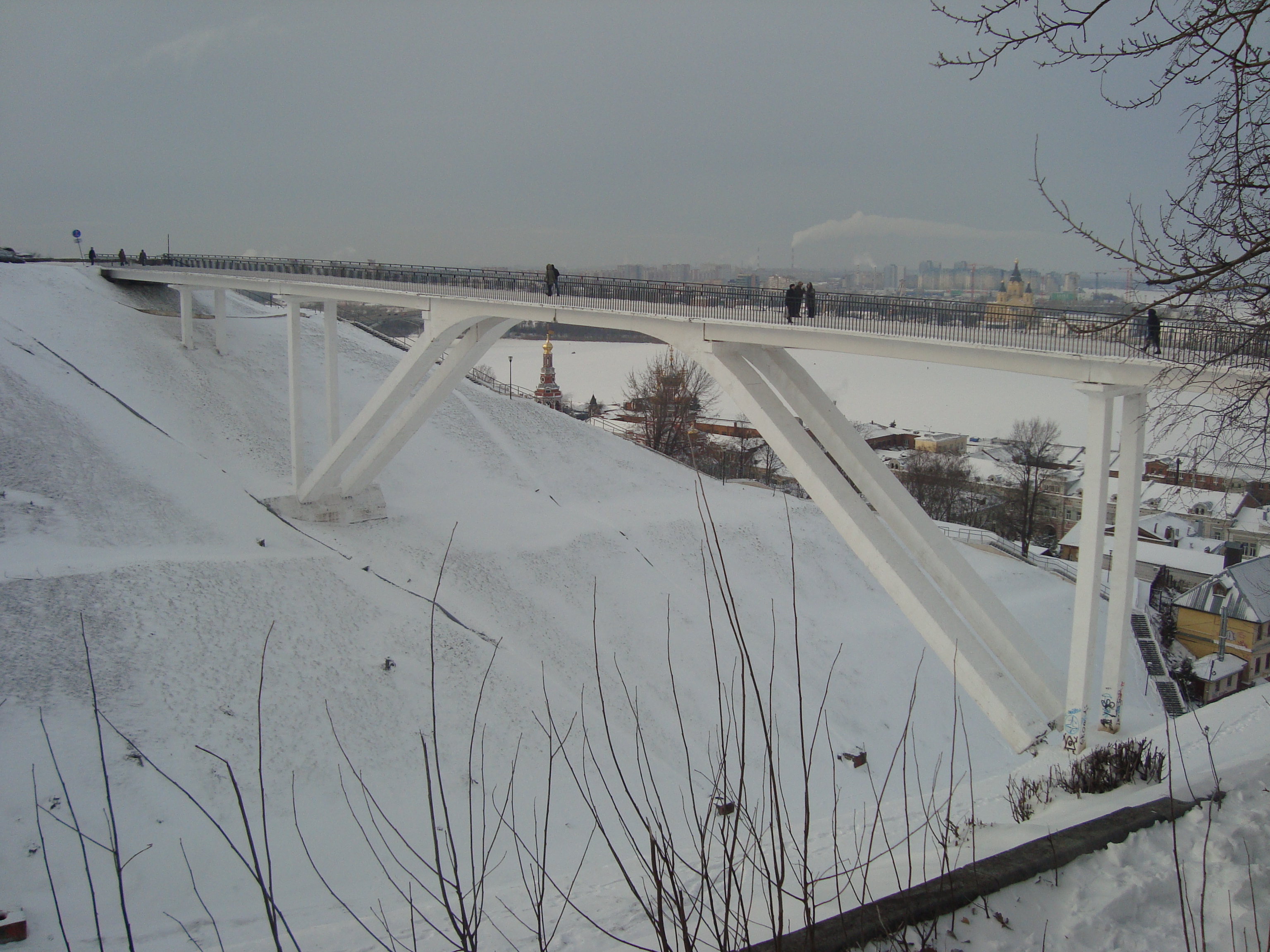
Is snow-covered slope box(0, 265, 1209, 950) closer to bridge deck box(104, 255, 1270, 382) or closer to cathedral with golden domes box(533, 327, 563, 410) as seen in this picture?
bridge deck box(104, 255, 1270, 382)

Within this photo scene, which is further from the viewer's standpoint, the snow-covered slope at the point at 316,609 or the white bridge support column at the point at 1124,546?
the snow-covered slope at the point at 316,609

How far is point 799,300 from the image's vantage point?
391 inches

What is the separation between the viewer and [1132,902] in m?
3.56

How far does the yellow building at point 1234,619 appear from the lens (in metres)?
26.0

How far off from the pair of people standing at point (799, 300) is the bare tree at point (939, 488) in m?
31.3

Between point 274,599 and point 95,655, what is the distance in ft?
9.25

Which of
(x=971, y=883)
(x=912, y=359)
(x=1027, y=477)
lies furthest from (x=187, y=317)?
(x=1027, y=477)

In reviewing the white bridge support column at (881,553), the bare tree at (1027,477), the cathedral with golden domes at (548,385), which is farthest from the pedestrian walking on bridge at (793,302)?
the cathedral with golden domes at (548,385)

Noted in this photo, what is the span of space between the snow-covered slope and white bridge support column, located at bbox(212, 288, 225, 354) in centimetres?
49

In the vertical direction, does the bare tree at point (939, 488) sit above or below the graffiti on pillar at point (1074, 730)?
below

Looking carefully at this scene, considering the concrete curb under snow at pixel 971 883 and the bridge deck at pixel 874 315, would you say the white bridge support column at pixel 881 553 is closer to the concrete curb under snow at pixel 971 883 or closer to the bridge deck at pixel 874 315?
the bridge deck at pixel 874 315

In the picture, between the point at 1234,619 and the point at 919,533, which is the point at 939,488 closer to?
the point at 1234,619

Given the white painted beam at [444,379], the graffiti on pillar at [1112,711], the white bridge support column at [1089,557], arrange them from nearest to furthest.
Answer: the white bridge support column at [1089,557]
the graffiti on pillar at [1112,711]
the white painted beam at [444,379]

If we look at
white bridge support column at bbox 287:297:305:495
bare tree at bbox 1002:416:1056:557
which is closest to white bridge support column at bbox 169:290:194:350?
white bridge support column at bbox 287:297:305:495
